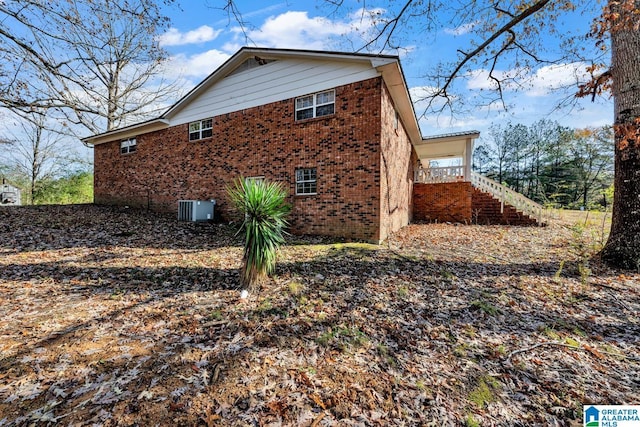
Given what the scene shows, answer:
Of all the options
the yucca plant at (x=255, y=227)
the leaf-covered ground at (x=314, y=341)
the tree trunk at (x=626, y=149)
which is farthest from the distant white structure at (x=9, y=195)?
the tree trunk at (x=626, y=149)

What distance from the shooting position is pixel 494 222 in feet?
42.2

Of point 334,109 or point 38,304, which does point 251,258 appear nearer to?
point 38,304

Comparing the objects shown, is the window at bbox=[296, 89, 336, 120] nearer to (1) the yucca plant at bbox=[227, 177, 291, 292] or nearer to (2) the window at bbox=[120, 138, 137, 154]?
(1) the yucca plant at bbox=[227, 177, 291, 292]

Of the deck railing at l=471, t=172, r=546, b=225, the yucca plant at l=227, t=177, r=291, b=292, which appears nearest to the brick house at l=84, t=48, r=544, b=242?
the deck railing at l=471, t=172, r=546, b=225

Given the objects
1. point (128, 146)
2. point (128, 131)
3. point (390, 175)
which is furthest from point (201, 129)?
point (390, 175)

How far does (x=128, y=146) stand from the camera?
14688 mm

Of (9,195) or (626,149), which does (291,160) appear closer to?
(626,149)

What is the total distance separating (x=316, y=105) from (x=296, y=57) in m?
1.79

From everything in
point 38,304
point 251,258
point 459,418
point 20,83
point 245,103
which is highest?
point 245,103

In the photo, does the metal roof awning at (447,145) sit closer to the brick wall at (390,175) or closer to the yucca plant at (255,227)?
the brick wall at (390,175)

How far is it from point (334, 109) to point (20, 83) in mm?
7974

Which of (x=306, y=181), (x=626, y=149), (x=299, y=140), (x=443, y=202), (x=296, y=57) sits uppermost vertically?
(x=296, y=57)

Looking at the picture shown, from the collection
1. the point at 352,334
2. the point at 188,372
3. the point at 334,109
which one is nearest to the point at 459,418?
the point at 352,334

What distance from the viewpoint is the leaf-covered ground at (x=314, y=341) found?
227 cm
